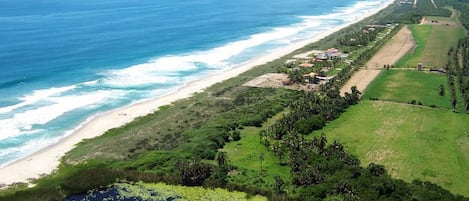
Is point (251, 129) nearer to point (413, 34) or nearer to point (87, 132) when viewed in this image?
point (87, 132)

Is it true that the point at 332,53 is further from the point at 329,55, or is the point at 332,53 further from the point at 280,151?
the point at 280,151

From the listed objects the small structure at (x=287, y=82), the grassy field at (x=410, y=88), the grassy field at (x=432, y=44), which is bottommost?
the grassy field at (x=410, y=88)

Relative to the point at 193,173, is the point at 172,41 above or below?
above

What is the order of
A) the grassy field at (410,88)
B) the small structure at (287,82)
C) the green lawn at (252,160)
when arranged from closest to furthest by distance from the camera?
the green lawn at (252,160)
the grassy field at (410,88)
the small structure at (287,82)

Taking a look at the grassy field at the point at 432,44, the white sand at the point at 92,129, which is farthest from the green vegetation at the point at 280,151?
the grassy field at the point at 432,44

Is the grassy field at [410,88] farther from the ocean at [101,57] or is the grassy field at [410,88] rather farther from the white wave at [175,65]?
the white wave at [175,65]

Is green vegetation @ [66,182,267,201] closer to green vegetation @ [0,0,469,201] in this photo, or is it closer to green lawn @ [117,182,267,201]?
green lawn @ [117,182,267,201]

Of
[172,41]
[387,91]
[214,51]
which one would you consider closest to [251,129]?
[387,91]
